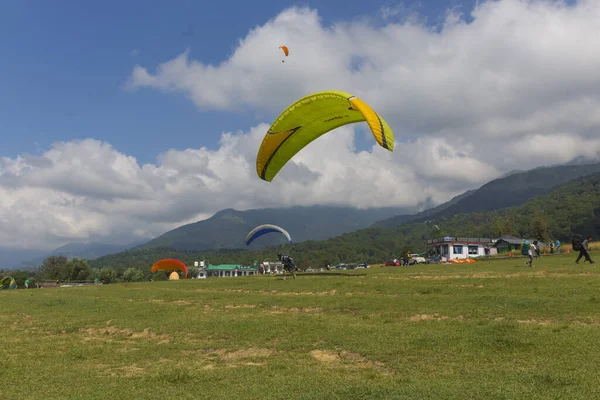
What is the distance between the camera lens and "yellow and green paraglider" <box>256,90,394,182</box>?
2609 centimetres

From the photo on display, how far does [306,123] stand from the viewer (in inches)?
1230

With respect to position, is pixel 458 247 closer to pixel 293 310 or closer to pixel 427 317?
pixel 293 310

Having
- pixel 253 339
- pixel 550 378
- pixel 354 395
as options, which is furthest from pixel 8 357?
pixel 550 378

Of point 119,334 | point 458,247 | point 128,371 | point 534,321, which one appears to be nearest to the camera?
point 128,371

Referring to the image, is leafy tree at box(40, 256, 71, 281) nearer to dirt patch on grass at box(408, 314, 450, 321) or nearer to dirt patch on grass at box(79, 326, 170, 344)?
dirt patch on grass at box(79, 326, 170, 344)

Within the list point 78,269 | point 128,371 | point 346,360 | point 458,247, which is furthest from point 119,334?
point 78,269

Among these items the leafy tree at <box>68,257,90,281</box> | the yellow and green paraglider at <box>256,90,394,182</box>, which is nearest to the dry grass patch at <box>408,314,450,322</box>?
the yellow and green paraglider at <box>256,90,394,182</box>

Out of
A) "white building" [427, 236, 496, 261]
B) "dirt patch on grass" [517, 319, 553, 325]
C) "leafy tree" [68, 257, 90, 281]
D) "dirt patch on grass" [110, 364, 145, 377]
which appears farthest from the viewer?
"leafy tree" [68, 257, 90, 281]

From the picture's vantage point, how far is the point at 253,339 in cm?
1452

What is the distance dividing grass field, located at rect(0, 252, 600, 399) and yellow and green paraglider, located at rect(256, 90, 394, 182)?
11417 mm

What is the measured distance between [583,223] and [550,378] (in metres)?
188

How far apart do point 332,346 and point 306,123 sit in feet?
69.2

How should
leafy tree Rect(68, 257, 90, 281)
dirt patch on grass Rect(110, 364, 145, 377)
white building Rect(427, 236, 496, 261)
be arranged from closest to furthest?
dirt patch on grass Rect(110, 364, 145, 377) < white building Rect(427, 236, 496, 261) < leafy tree Rect(68, 257, 90, 281)

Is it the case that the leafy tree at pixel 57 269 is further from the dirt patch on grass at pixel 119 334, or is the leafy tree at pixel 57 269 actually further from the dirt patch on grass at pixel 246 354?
the dirt patch on grass at pixel 246 354
